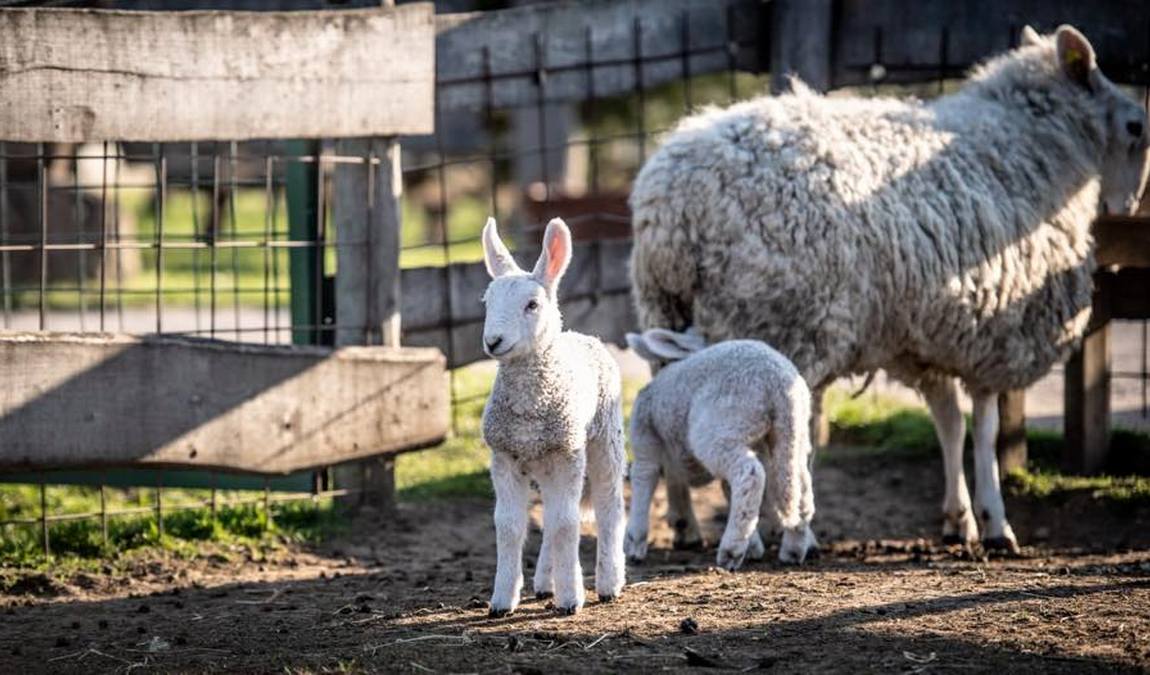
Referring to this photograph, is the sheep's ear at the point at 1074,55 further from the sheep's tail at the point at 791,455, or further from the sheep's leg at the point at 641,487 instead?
the sheep's leg at the point at 641,487

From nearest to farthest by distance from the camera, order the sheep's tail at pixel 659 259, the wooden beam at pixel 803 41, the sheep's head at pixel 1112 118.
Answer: the sheep's tail at pixel 659 259 → the sheep's head at pixel 1112 118 → the wooden beam at pixel 803 41

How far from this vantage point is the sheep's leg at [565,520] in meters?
5.32

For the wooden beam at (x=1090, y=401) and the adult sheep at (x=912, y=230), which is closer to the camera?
the adult sheep at (x=912, y=230)

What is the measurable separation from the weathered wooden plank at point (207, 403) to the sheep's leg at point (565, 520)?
1.82 meters

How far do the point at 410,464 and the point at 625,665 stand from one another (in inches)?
182

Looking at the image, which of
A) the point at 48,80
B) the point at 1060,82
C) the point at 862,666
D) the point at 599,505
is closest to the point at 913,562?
the point at 599,505

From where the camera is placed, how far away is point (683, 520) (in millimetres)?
7273

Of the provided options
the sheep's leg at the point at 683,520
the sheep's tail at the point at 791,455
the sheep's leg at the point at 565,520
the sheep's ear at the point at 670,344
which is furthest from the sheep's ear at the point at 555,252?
the sheep's leg at the point at 683,520

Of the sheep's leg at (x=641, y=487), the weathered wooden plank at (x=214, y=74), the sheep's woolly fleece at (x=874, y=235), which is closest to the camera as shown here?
the weathered wooden plank at (x=214, y=74)

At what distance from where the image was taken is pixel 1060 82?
8.23 meters

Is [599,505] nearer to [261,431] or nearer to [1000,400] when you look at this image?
[261,431]

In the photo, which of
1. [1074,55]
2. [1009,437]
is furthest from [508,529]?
[1074,55]

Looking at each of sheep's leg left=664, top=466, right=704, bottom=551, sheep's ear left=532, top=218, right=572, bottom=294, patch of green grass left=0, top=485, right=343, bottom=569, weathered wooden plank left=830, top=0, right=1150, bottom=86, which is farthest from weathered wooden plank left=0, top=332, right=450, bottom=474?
weathered wooden plank left=830, top=0, right=1150, bottom=86

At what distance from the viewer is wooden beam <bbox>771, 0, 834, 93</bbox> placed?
8.73 m
